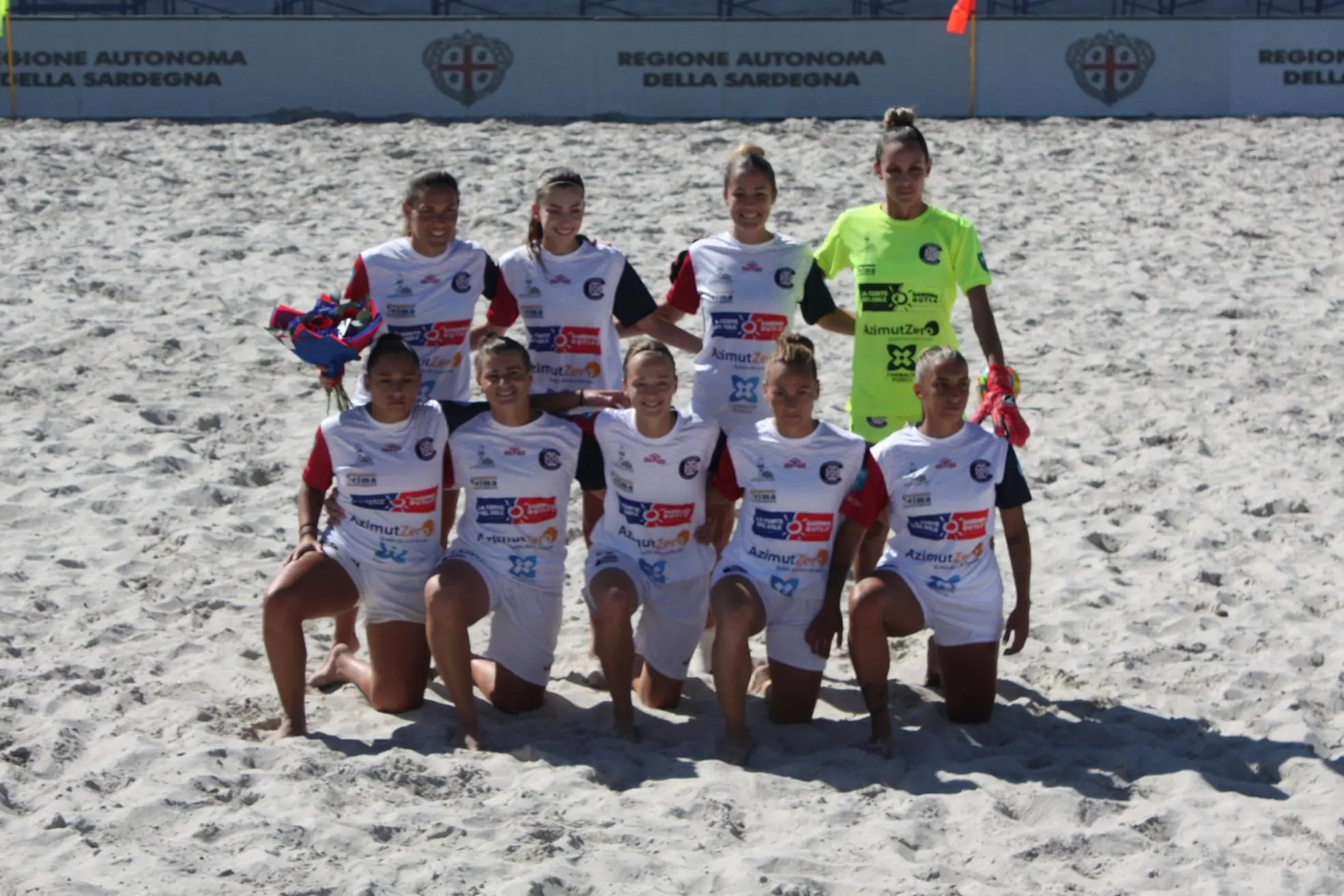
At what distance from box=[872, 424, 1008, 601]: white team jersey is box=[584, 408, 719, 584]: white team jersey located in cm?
56

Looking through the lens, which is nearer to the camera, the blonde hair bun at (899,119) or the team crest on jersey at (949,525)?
the team crest on jersey at (949,525)

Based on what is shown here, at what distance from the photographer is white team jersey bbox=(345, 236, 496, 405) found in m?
5.23

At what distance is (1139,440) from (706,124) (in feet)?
22.1

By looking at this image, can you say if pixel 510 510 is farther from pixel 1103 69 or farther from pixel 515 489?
pixel 1103 69

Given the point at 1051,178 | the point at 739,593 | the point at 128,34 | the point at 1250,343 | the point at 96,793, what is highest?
the point at 128,34

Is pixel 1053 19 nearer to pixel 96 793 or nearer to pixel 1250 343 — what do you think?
pixel 1250 343

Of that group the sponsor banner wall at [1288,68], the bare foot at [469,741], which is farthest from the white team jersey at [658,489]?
the sponsor banner wall at [1288,68]

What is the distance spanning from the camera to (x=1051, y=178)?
38.0 feet

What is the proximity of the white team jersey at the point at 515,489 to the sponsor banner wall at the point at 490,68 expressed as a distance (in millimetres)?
9136

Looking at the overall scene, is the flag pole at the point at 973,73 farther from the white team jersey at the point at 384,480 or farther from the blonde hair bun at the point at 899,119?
the white team jersey at the point at 384,480

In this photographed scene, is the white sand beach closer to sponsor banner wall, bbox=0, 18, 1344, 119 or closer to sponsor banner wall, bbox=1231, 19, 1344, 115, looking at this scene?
sponsor banner wall, bbox=0, 18, 1344, 119

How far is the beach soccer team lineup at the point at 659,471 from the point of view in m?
4.76

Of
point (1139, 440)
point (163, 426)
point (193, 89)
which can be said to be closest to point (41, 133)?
point (193, 89)

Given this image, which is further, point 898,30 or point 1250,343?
point 898,30
